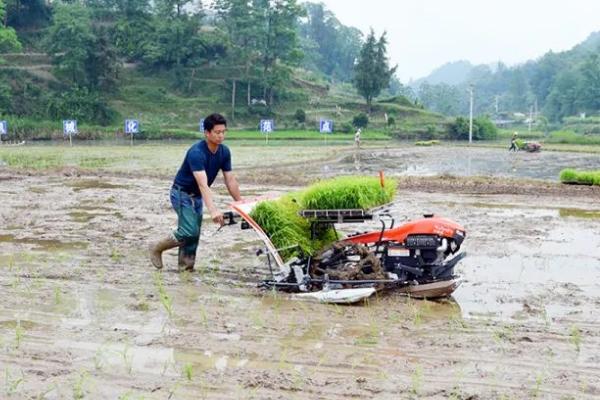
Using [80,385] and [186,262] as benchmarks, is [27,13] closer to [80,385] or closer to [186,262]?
[186,262]

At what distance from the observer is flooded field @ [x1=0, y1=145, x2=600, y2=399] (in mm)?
4438

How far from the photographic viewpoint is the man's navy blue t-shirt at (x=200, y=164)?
720cm

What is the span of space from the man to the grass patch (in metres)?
0.60

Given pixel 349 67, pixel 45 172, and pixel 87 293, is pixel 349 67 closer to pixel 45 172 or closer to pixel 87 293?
pixel 45 172

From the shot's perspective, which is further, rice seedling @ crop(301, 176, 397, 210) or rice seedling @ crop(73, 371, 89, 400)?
rice seedling @ crop(301, 176, 397, 210)

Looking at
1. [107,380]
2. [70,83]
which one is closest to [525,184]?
[107,380]

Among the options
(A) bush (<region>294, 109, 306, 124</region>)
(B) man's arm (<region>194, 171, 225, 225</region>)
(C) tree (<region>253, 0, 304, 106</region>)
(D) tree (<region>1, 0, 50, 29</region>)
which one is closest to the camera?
(B) man's arm (<region>194, 171, 225, 225</region>)

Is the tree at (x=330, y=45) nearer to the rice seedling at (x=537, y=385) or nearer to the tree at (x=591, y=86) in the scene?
the tree at (x=591, y=86)

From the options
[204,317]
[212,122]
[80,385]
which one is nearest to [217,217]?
[212,122]

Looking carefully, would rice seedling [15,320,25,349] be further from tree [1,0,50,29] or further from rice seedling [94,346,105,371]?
tree [1,0,50,29]

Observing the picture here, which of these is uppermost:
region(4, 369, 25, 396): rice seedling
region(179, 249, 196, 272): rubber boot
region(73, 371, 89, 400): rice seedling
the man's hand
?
the man's hand

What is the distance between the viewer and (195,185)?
24.8 ft

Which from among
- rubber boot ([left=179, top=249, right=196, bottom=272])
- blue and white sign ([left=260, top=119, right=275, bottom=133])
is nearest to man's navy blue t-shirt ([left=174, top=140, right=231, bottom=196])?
rubber boot ([left=179, top=249, right=196, bottom=272])

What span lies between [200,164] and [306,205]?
119cm
